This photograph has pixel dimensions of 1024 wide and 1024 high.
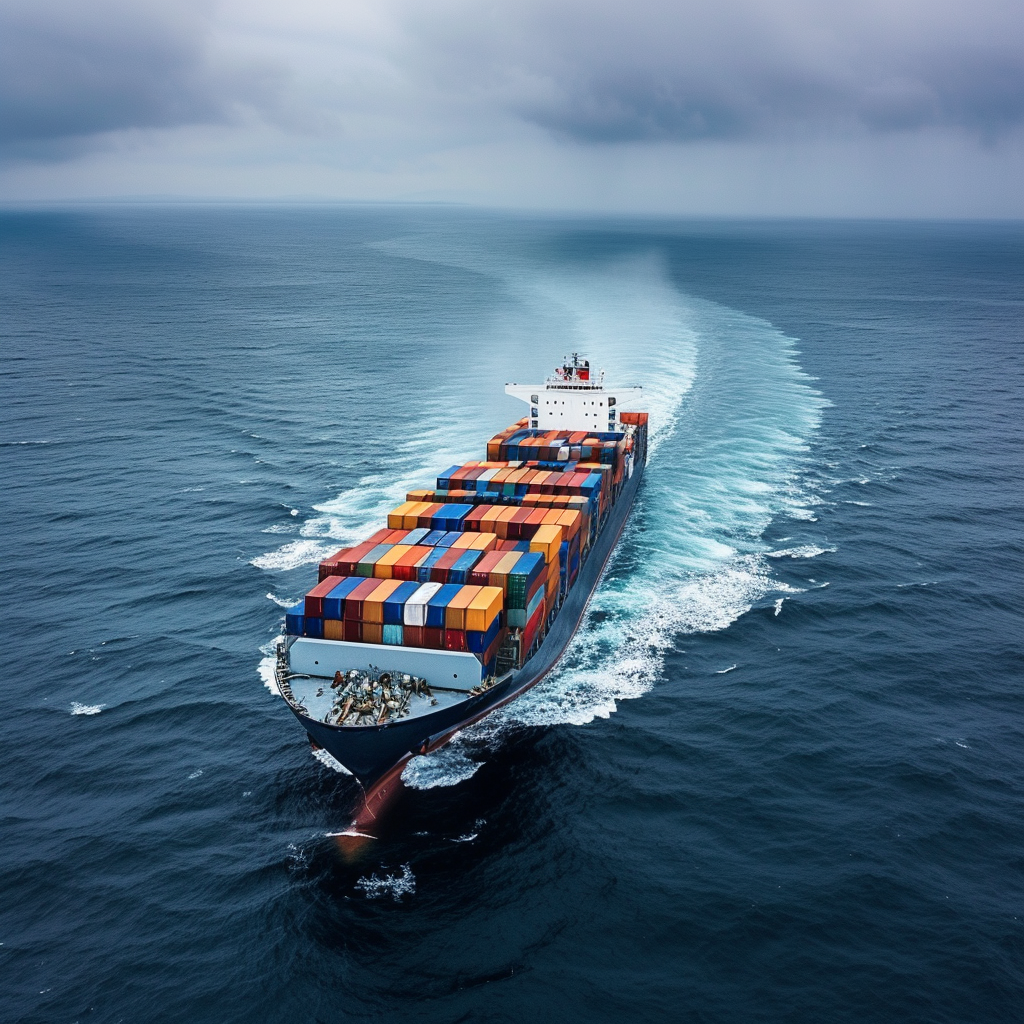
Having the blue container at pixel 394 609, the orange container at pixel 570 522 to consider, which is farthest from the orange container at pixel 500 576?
the orange container at pixel 570 522

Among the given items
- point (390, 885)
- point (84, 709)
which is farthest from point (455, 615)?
point (84, 709)

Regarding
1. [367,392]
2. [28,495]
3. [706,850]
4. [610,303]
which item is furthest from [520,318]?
[706,850]

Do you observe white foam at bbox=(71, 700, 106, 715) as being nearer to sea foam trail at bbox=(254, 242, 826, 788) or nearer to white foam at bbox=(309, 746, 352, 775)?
white foam at bbox=(309, 746, 352, 775)

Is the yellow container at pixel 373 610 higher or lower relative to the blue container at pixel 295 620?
higher

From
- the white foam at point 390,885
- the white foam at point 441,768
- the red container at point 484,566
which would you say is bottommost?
the white foam at point 441,768

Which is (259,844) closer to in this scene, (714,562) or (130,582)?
(130,582)

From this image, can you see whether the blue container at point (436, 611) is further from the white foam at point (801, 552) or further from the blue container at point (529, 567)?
the white foam at point (801, 552)
